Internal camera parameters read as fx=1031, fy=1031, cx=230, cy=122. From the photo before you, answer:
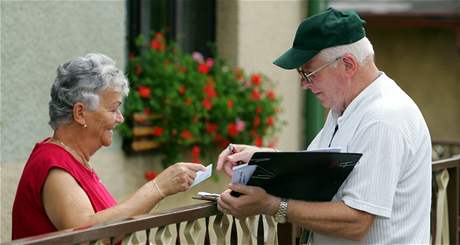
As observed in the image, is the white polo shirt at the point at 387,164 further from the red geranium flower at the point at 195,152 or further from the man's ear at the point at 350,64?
the red geranium flower at the point at 195,152

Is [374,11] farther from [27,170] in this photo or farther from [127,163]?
[27,170]

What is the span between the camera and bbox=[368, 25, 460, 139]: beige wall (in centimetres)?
1619

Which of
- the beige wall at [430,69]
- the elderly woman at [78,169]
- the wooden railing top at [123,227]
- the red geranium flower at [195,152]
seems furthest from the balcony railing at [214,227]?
the beige wall at [430,69]

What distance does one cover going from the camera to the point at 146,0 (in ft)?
21.5

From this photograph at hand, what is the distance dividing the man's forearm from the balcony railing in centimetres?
51

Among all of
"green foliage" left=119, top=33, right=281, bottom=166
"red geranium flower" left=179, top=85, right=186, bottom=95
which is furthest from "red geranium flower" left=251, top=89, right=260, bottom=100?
"red geranium flower" left=179, top=85, right=186, bottom=95

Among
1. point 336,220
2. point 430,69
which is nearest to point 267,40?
point 336,220

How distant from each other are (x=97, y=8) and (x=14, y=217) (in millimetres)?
2235

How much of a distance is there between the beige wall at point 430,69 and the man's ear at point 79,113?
41.5 ft

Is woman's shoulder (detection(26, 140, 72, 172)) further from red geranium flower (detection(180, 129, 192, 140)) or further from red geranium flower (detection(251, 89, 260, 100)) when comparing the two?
red geranium flower (detection(251, 89, 260, 100))

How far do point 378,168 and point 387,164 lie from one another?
32 millimetres

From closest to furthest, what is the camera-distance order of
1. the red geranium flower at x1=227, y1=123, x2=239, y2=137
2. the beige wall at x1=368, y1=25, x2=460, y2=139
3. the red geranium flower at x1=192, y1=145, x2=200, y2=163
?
the red geranium flower at x1=192, y1=145, x2=200, y2=163, the red geranium flower at x1=227, y1=123, x2=239, y2=137, the beige wall at x1=368, y1=25, x2=460, y2=139

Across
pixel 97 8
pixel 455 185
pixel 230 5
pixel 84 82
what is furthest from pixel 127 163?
pixel 84 82

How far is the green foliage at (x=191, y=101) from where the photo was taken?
20.2 feet
